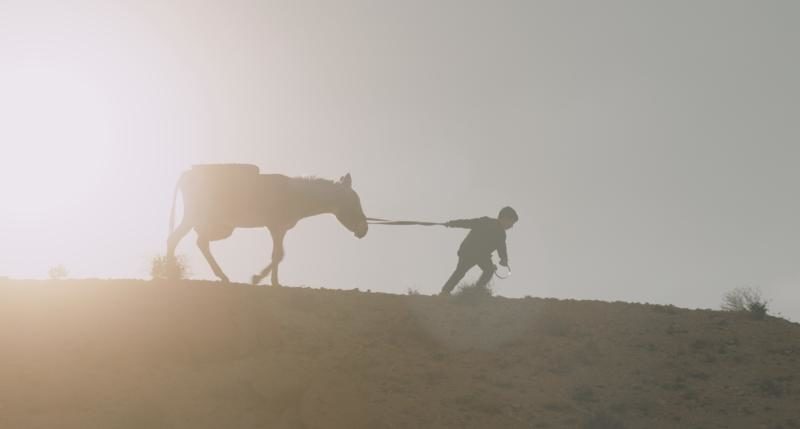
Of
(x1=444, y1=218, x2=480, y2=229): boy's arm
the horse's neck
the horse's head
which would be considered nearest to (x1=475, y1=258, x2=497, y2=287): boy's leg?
(x1=444, y1=218, x2=480, y2=229): boy's arm

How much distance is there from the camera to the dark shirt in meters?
18.2

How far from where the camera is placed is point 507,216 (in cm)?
1853

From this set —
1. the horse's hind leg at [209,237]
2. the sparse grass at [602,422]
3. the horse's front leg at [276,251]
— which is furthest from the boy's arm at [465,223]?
the sparse grass at [602,422]

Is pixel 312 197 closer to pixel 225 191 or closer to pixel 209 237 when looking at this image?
pixel 225 191

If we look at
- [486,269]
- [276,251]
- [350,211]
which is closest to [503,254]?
[486,269]

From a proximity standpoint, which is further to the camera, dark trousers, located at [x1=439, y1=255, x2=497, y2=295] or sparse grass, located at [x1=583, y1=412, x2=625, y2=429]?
dark trousers, located at [x1=439, y1=255, x2=497, y2=295]

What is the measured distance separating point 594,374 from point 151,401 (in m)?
7.38

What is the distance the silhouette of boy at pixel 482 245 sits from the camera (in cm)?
1817

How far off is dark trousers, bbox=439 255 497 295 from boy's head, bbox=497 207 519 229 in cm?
92

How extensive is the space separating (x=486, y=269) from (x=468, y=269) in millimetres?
490

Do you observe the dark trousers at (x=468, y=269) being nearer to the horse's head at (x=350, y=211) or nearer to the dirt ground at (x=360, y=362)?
the dirt ground at (x=360, y=362)

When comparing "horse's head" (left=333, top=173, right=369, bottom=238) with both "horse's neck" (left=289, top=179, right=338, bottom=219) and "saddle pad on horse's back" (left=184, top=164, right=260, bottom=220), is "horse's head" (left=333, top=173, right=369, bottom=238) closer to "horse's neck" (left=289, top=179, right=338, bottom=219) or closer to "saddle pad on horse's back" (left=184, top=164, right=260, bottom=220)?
"horse's neck" (left=289, top=179, right=338, bottom=219)

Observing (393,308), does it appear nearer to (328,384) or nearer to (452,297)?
(452,297)

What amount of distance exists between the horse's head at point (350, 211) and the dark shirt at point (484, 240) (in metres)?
2.50
